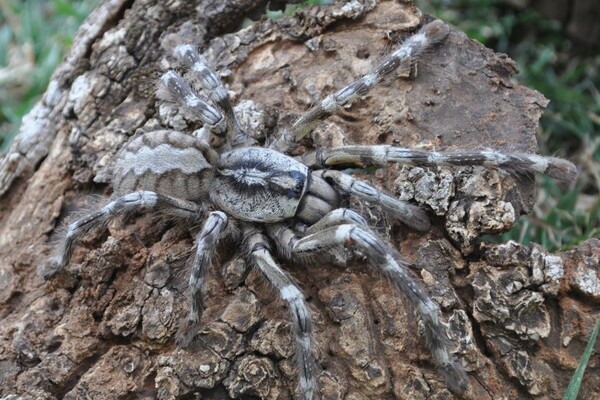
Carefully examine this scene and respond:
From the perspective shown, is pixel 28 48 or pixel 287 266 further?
pixel 28 48

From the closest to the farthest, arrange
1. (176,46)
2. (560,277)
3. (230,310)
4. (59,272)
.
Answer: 1. (560,277)
2. (230,310)
3. (59,272)
4. (176,46)

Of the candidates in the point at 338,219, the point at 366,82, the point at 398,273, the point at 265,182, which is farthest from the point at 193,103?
the point at 398,273

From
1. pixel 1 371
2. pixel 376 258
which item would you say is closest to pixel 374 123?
Result: pixel 376 258

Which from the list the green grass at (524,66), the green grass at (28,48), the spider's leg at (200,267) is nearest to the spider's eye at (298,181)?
the spider's leg at (200,267)

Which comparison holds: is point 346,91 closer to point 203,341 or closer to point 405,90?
point 405,90

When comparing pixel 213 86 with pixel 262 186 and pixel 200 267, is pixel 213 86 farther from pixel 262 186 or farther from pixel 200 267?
pixel 200 267

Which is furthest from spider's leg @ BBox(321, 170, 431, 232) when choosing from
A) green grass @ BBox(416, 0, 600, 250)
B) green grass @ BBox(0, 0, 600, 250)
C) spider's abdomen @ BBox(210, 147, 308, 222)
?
green grass @ BBox(0, 0, 600, 250)

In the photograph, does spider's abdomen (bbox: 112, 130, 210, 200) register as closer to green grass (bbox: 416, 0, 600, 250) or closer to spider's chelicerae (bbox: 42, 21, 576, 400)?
spider's chelicerae (bbox: 42, 21, 576, 400)
